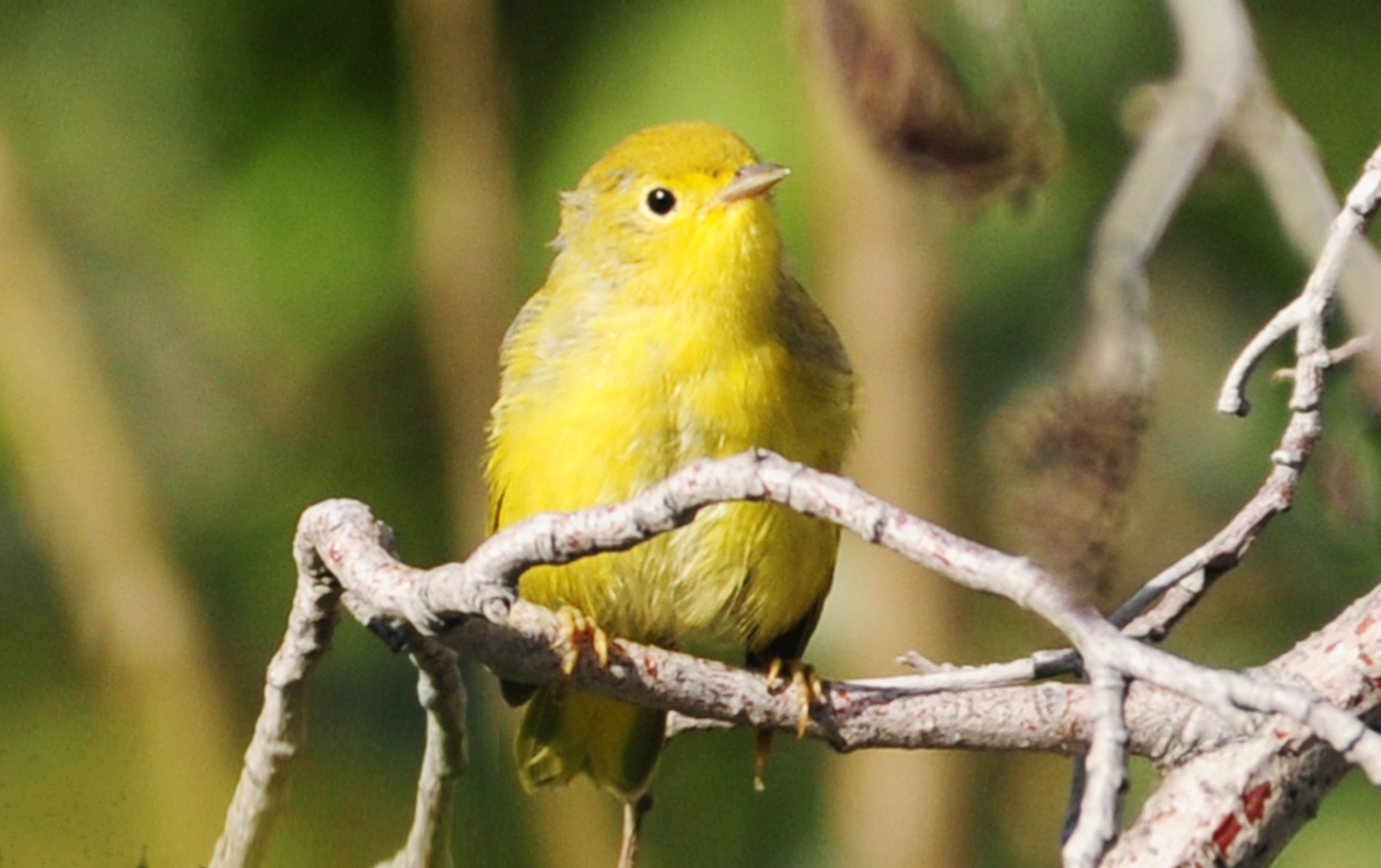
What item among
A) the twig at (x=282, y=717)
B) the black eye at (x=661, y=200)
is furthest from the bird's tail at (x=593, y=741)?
the black eye at (x=661, y=200)

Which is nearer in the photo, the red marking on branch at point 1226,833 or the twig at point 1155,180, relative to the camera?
the red marking on branch at point 1226,833

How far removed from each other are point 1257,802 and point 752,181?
752mm

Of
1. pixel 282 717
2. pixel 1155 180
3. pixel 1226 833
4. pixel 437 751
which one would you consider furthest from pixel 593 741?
pixel 1155 180

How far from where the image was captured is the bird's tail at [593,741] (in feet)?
6.40

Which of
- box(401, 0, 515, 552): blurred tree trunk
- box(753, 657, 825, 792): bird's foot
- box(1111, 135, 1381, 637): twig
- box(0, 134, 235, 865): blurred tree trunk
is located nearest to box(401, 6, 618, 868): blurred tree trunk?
box(401, 0, 515, 552): blurred tree trunk

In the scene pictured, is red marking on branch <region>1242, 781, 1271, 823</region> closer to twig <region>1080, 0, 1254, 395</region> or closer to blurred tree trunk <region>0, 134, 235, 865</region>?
twig <region>1080, 0, 1254, 395</region>

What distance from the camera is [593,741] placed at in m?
1.96

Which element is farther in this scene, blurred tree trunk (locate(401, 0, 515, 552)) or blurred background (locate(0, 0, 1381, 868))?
blurred tree trunk (locate(401, 0, 515, 552))

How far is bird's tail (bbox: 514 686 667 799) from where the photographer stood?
1951 mm

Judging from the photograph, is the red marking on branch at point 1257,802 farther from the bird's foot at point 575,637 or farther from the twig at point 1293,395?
the bird's foot at point 575,637

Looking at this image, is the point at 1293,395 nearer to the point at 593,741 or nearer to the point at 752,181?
the point at 752,181

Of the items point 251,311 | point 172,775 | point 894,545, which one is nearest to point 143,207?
point 251,311

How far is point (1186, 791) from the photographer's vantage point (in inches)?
55.7

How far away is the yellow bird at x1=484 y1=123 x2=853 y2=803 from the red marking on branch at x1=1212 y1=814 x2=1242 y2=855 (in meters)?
0.52
